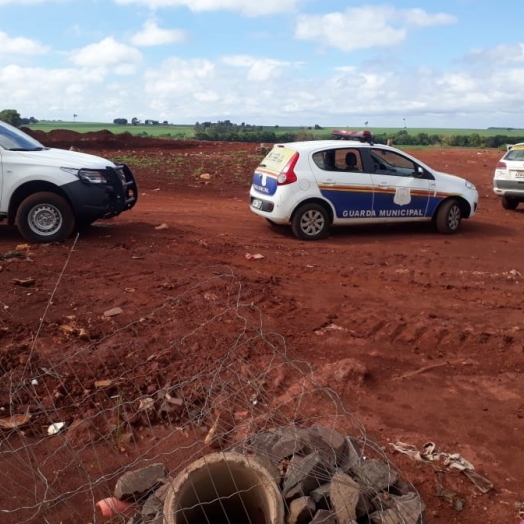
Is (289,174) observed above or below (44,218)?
above

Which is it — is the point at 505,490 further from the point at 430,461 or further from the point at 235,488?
the point at 235,488

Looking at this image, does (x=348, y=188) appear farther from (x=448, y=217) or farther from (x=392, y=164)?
(x=448, y=217)

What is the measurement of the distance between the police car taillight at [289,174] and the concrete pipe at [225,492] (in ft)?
22.8

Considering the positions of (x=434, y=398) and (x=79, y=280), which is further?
(x=79, y=280)

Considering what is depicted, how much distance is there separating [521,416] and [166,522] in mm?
3050

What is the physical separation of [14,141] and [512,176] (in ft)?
37.3

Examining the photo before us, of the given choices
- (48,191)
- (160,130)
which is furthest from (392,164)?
(160,130)

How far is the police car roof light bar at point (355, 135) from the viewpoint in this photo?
438 inches

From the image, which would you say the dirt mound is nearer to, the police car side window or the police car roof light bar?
the police car roof light bar

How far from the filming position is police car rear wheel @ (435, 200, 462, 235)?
11172 mm

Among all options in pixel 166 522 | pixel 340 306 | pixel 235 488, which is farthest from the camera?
pixel 340 306

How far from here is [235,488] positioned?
3.63m

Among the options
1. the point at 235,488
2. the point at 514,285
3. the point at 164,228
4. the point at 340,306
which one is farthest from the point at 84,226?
the point at 235,488

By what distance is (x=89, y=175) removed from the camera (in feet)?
29.5
